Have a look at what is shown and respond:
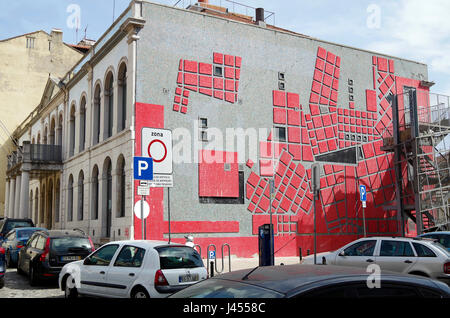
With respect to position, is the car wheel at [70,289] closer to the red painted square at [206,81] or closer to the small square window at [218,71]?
the red painted square at [206,81]

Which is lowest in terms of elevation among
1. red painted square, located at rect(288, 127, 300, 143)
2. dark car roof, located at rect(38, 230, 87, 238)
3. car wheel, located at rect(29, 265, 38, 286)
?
car wheel, located at rect(29, 265, 38, 286)

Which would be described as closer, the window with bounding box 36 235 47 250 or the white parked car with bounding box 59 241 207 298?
the white parked car with bounding box 59 241 207 298

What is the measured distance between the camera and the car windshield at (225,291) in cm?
360

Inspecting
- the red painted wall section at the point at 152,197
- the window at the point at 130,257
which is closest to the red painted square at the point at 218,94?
the red painted wall section at the point at 152,197

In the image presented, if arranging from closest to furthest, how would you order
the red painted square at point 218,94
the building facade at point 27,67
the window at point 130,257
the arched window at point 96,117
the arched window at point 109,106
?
the window at point 130,257 < the red painted square at point 218,94 < the arched window at point 109,106 < the arched window at point 96,117 < the building facade at point 27,67

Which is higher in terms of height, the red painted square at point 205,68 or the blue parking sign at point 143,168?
the red painted square at point 205,68

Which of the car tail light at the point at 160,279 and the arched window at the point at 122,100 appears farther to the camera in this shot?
the arched window at the point at 122,100

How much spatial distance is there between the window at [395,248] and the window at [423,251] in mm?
147

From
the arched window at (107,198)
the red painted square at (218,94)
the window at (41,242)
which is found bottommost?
the window at (41,242)

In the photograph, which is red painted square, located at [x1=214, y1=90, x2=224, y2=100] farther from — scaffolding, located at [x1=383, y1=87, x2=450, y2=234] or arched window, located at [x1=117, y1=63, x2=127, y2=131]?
scaffolding, located at [x1=383, y1=87, x2=450, y2=234]

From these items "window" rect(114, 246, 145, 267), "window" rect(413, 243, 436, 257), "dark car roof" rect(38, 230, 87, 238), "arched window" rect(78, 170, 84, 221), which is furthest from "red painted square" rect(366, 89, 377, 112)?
"window" rect(114, 246, 145, 267)

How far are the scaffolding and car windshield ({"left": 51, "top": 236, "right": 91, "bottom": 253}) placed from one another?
16.3 m

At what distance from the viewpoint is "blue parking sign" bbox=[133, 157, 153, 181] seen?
40.3ft
